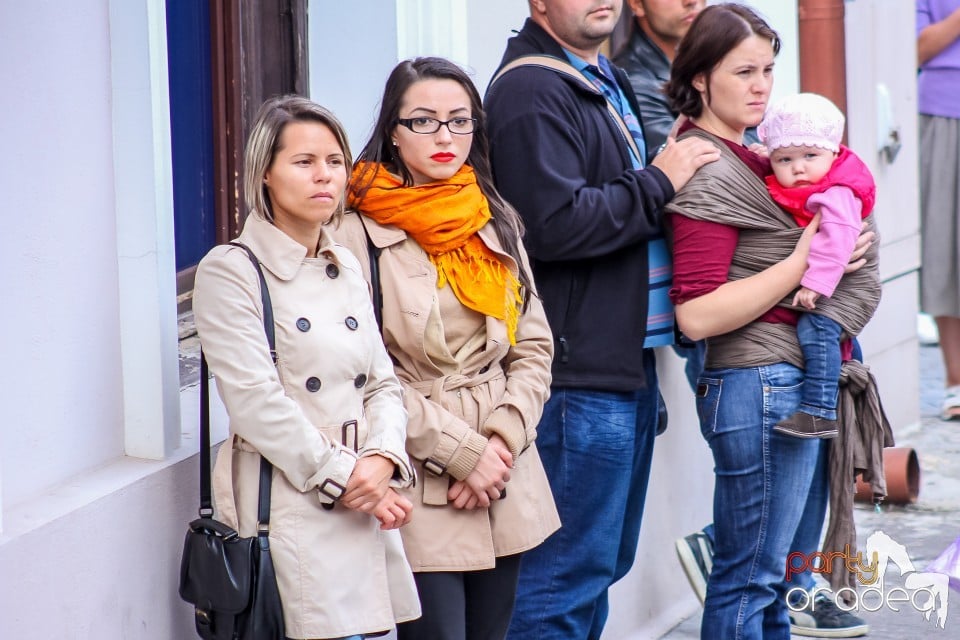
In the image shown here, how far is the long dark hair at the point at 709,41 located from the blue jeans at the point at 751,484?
0.74 metres

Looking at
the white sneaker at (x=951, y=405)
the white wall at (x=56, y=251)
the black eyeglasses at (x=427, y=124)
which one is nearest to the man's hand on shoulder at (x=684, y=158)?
the black eyeglasses at (x=427, y=124)

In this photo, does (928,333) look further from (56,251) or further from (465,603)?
(56,251)

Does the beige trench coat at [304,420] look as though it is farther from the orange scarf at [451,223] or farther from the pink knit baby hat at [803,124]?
the pink knit baby hat at [803,124]

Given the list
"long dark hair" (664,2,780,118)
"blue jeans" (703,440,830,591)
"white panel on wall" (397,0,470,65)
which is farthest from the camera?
"white panel on wall" (397,0,470,65)

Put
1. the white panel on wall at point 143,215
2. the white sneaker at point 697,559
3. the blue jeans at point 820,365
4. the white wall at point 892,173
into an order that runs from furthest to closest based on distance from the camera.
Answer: the white wall at point 892,173 < the white sneaker at point 697,559 < the blue jeans at point 820,365 < the white panel on wall at point 143,215

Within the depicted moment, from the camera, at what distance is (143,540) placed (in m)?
2.64

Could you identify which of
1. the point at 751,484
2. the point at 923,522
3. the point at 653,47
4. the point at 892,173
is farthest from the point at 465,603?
the point at 892,173

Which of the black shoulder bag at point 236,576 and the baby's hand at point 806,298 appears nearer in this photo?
the black shoulder bag at point 236,576

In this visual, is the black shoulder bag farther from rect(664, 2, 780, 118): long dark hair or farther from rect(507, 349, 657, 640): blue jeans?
rect(664, 2, 780, 118): long dark hair

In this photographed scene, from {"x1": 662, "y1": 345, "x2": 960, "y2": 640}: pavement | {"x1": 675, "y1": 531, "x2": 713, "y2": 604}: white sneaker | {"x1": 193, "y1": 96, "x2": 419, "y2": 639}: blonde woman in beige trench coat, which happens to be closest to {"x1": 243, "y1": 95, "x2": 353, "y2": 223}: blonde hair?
{"x1": 193, "y1": 96, "x2": 419, "y2": 639}: blonde woman in beige trench coat

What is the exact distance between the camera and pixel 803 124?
10.8 feet

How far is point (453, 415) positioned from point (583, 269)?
65cm

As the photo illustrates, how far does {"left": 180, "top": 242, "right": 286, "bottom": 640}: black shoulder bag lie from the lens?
2.47 m

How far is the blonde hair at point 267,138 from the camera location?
2.60 meters
